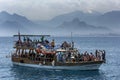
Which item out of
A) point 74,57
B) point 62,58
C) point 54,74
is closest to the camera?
point 54,74

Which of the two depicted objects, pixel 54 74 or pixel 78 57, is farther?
pixel 78 57

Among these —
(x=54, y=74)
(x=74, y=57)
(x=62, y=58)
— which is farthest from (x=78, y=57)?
(x=54, y=74)

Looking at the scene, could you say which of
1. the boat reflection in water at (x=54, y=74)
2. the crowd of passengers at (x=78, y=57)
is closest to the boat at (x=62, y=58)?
the crowd of passengers at (x=78, y=57)

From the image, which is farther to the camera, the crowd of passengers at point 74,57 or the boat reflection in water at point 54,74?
the crowd of passengers at point 74,57

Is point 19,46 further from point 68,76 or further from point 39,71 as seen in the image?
point 68,76

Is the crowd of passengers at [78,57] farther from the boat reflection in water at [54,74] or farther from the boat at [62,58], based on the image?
the boat reflection in water at [54,74]

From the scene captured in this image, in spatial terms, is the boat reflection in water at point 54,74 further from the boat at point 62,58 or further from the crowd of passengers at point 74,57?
the crowd of passengers at point 74,57

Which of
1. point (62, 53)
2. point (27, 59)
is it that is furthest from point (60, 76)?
point (27, 59)

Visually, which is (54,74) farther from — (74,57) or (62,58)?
(74,57)

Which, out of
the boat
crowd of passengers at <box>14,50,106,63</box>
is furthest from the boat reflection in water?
crowd of passengers at <box>14,50,106,63</box>

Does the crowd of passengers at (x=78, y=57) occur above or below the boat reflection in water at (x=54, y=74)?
above

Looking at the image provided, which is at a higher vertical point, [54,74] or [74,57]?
[74,57]

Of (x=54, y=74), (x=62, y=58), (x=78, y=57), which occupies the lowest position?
(x=54, y=74)

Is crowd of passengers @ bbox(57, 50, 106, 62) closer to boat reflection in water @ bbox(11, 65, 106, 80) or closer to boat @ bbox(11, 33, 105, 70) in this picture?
boat @ bbox(11, 33, 105, 70)
